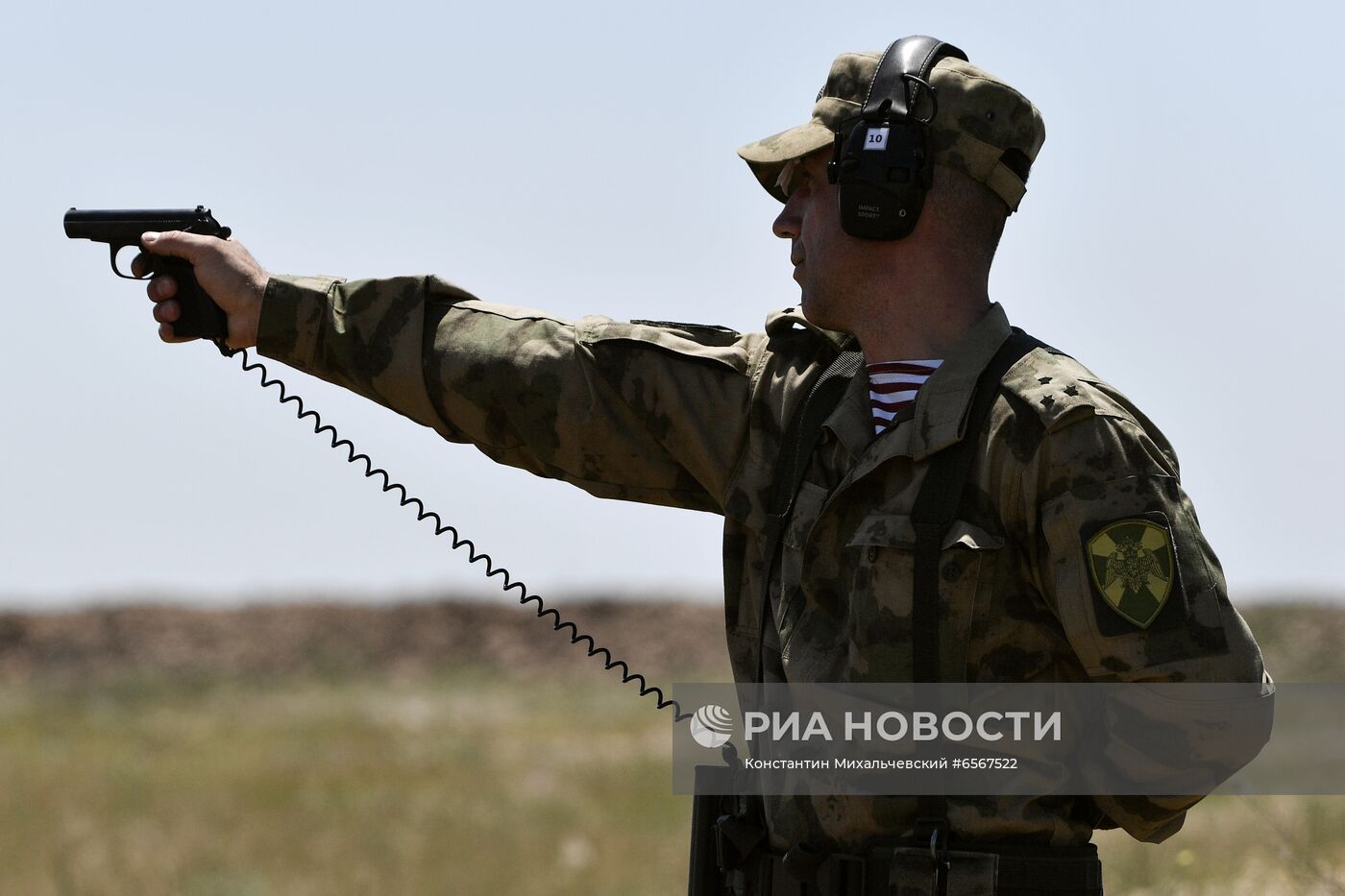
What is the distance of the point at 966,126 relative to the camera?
3711 mm

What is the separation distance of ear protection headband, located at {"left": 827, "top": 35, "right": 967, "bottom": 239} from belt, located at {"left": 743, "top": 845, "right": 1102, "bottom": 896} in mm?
1333

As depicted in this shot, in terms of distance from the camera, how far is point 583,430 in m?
4.01

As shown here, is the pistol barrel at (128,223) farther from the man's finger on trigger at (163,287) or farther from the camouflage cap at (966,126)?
the camouflage cap at (966,126)

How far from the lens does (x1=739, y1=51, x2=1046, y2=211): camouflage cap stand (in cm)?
371

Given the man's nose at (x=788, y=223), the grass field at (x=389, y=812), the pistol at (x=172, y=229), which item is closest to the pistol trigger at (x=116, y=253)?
the pistol at (x=172, y=229)

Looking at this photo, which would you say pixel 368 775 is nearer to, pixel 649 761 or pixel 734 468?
pixel 649 761

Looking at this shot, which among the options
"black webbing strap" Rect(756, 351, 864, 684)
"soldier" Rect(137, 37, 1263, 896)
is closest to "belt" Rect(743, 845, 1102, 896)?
"soldier" Rect(137, 37, 1263, 896)

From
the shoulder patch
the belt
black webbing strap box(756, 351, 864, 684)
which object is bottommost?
the belt

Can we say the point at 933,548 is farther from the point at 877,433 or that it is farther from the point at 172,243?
the point at 172,243

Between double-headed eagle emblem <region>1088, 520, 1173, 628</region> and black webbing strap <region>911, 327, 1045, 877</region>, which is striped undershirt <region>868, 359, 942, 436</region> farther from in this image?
double-headed eagle emblem <region>1088, 520, 1173, 628</region>

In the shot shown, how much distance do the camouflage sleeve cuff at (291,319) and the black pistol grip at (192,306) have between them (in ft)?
0.33

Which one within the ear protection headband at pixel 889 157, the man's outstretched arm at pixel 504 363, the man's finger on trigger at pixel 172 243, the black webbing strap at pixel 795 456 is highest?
the ear protection headband at pixel 889 157

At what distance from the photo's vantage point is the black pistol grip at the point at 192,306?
3.94m

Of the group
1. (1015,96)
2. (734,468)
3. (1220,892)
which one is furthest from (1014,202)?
→ (1220,892)
